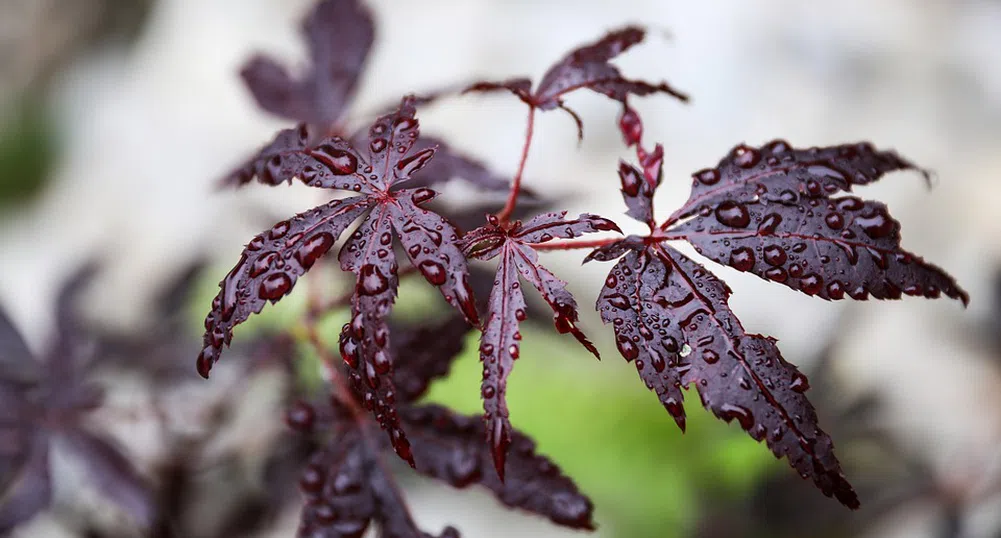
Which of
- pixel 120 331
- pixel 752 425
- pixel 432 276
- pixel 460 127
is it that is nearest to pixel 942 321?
pixel 460 127

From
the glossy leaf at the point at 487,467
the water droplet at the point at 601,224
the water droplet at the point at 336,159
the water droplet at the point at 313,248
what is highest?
the water droplet at the point at 601,224

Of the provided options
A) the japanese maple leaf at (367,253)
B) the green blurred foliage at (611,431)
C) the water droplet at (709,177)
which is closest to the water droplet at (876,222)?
the water droplet at (709,177)

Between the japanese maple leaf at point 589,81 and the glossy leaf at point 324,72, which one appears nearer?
the japanese maple leaf at point 589,81

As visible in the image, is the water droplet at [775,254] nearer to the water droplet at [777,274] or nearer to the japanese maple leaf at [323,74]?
the water droplet at [777,274]

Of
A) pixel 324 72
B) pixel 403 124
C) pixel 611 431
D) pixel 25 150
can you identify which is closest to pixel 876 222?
pixel 403 124

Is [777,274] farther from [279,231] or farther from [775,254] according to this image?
[279,231]

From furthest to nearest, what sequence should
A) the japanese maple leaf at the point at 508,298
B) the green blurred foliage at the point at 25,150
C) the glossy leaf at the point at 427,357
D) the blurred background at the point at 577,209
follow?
the green blurred foliage at the point at 25,150, the blurred background at the point at 577,209, the glossy leaf at the point at 427,357, the japanese maple leaf at the point at 508,298
